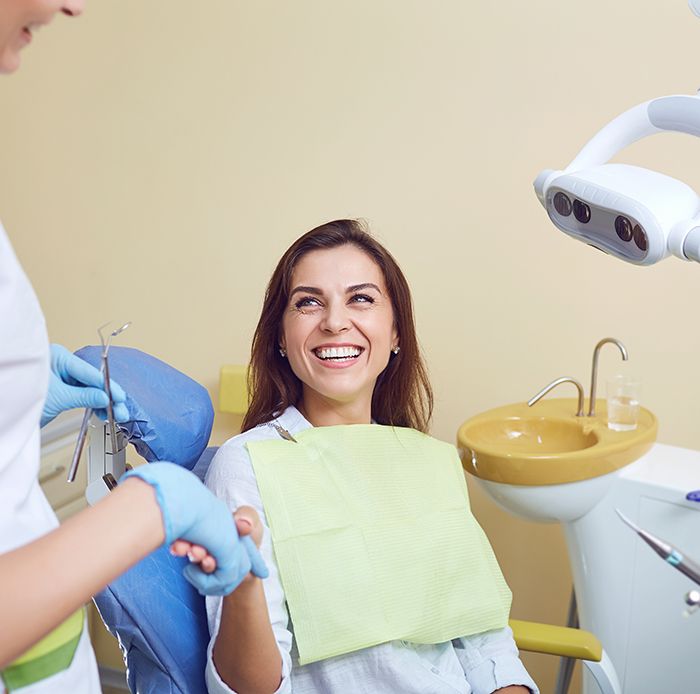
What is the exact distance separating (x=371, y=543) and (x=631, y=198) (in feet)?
2.42

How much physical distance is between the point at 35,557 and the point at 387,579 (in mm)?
865

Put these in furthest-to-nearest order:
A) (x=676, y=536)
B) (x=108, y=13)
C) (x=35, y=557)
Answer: (x=108, y=13), (x=676, y=536), (x=35, y=557)

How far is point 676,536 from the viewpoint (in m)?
1.88

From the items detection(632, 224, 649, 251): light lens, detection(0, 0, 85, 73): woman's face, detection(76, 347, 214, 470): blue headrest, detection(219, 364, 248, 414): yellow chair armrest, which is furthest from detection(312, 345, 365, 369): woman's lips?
detection(0, 0, 85, 73): woman's face

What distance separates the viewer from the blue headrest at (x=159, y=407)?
1.34 metres

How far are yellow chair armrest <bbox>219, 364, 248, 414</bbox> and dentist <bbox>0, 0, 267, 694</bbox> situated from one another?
160 centimetres

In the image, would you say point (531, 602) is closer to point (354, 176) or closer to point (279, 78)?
point (354, 176)

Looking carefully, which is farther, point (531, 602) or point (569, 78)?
point (531, 602)

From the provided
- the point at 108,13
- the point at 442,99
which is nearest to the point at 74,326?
the point at 108,13

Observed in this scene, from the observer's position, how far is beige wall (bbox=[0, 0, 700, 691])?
2180mm

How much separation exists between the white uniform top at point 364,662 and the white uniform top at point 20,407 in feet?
1.83

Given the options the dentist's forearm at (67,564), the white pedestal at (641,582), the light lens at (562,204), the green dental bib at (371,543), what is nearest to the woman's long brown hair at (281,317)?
the green dental bib at (371,543)

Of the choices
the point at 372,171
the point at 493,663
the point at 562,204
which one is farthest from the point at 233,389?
the point at 562,204

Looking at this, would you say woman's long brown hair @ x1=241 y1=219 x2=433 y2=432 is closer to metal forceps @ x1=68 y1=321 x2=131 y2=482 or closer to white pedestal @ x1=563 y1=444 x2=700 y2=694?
metal forceps @ x1=68 y1=321 x2=131 y2=482
